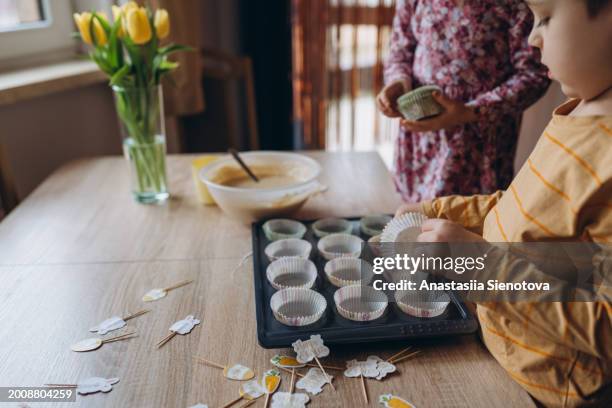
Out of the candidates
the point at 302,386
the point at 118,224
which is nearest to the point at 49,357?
the point at 302,386

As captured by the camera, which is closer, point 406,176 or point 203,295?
point 203,295

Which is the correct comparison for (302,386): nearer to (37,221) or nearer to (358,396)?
(358,396)

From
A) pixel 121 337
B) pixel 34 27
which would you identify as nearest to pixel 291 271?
pixel 121 337

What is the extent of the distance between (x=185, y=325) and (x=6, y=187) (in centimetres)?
99

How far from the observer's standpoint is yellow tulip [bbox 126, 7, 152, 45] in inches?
44.1

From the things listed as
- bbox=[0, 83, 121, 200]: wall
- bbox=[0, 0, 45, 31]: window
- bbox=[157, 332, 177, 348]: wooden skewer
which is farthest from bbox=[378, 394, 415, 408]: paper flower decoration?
bbox=[0, 0, 45, 31]: window

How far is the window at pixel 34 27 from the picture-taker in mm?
1841

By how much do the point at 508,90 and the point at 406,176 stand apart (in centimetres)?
41

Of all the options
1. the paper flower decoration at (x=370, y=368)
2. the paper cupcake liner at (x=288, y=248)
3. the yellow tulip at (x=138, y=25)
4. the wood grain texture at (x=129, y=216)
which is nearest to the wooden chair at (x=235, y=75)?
the wood grain texture at (x=129, y=216)

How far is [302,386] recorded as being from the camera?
70cm

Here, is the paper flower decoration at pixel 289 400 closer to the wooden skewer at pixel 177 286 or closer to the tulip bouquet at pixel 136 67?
the wooden skewer at pixel 177 286

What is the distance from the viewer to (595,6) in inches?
24.2

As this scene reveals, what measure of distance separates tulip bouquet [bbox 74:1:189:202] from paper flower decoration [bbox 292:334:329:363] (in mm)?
725

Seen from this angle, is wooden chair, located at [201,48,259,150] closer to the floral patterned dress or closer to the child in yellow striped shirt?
the floral patterned dress
